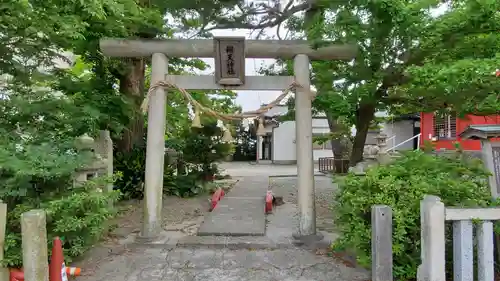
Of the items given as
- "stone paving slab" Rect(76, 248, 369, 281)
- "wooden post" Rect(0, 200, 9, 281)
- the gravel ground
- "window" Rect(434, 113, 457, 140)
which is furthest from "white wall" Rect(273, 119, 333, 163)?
"wooden post" Rect(0, 200, 9, 281)

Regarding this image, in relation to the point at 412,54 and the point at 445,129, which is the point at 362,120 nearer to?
the point at 412,54

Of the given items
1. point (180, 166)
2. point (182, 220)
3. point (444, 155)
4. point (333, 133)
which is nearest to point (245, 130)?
point (333, 133)

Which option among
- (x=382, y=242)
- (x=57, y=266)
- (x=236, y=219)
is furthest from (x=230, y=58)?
(x=57, y=266)

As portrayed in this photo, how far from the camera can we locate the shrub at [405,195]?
395cm

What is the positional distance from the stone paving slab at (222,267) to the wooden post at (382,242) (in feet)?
1.84

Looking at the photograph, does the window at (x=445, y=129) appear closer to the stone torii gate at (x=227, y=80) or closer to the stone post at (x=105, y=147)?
the stone torii gate at (x=227, y=80)

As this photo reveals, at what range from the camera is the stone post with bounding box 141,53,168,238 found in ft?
20.2

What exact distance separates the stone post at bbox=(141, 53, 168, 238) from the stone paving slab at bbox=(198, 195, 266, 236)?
0.87m

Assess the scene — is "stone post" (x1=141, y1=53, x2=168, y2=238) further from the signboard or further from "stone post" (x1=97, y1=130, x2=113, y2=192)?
"stone post" (x1=97, y1=130, x2=113, y2=192)

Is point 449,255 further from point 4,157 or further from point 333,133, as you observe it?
point 333,133

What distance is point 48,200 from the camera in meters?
4.25

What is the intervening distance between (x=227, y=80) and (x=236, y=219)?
281 centimetres

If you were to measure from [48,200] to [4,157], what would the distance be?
0.66m

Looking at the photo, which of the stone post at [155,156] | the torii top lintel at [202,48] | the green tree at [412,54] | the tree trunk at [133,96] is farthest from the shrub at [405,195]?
the tree trunk at [133,96]
